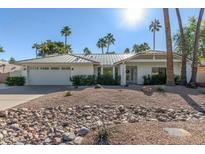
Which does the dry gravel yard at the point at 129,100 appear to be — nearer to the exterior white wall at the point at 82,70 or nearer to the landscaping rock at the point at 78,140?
the landscaping rock at the point at 78,140

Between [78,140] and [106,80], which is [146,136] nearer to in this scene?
[78,140]

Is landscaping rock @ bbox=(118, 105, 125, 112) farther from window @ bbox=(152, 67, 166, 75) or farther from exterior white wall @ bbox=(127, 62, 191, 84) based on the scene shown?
window @ bbox=(152, 67, 166, 75)

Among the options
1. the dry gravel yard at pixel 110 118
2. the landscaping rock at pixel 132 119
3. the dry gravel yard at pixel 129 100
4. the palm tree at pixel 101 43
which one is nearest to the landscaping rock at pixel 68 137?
the dry gravel yard at pixel 110 118

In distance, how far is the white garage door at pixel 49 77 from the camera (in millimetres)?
29078

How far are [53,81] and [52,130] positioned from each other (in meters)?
20.9

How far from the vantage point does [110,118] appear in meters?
10.5

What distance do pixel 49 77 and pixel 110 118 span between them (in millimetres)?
19635

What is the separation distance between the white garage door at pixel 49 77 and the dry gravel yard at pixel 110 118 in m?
14.3

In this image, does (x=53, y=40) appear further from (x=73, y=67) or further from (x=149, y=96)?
(x=149, y=96)

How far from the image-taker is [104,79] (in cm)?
2738

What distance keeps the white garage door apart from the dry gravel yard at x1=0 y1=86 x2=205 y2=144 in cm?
1425

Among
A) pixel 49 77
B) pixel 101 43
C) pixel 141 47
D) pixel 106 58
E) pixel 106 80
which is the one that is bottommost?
pixel 106 80

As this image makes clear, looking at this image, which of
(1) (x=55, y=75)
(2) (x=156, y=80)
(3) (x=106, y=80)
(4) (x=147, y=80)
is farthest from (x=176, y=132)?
(1) (x=55, y=75)
